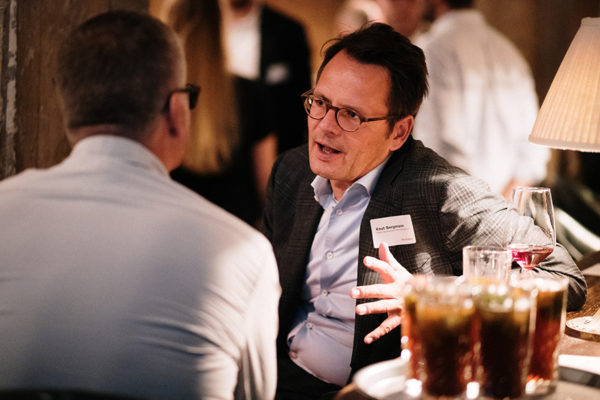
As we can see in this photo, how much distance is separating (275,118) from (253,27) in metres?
0.56

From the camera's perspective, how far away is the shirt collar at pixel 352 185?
2184 millimetres

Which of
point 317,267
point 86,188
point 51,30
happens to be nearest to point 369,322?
point 317,267

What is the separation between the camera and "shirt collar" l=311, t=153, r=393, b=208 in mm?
2184

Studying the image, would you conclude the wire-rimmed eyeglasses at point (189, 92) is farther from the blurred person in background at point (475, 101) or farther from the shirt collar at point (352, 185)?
the blurred person in background at point (475, 101)

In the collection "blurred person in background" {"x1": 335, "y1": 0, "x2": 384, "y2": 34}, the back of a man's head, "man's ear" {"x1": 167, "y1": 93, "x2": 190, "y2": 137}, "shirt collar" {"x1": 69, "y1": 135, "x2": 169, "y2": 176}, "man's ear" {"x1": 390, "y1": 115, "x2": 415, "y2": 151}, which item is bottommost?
"man's ear" {"x1": 390, "y1": 115, "x2": 415, "y2": 151}

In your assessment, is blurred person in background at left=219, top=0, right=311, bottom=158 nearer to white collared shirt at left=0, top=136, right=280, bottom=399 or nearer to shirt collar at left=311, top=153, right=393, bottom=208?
shirt collar at left=311, top=153, right=393, bottom=208

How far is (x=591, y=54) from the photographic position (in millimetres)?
1741

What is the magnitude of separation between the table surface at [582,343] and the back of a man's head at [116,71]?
62cm

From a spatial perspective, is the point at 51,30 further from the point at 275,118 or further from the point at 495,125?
the point at 495,125

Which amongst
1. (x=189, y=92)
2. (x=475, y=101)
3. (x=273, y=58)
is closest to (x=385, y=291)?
(x=189, y=92)

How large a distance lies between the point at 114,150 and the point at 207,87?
2994 mm

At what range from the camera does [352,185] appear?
2188 mm

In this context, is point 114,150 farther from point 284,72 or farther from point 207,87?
point 284,72

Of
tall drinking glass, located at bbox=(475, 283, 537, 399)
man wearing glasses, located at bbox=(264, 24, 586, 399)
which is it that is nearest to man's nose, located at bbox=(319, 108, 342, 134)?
man wearing glasses, located at bbox=(264, 24, 586, 399)
